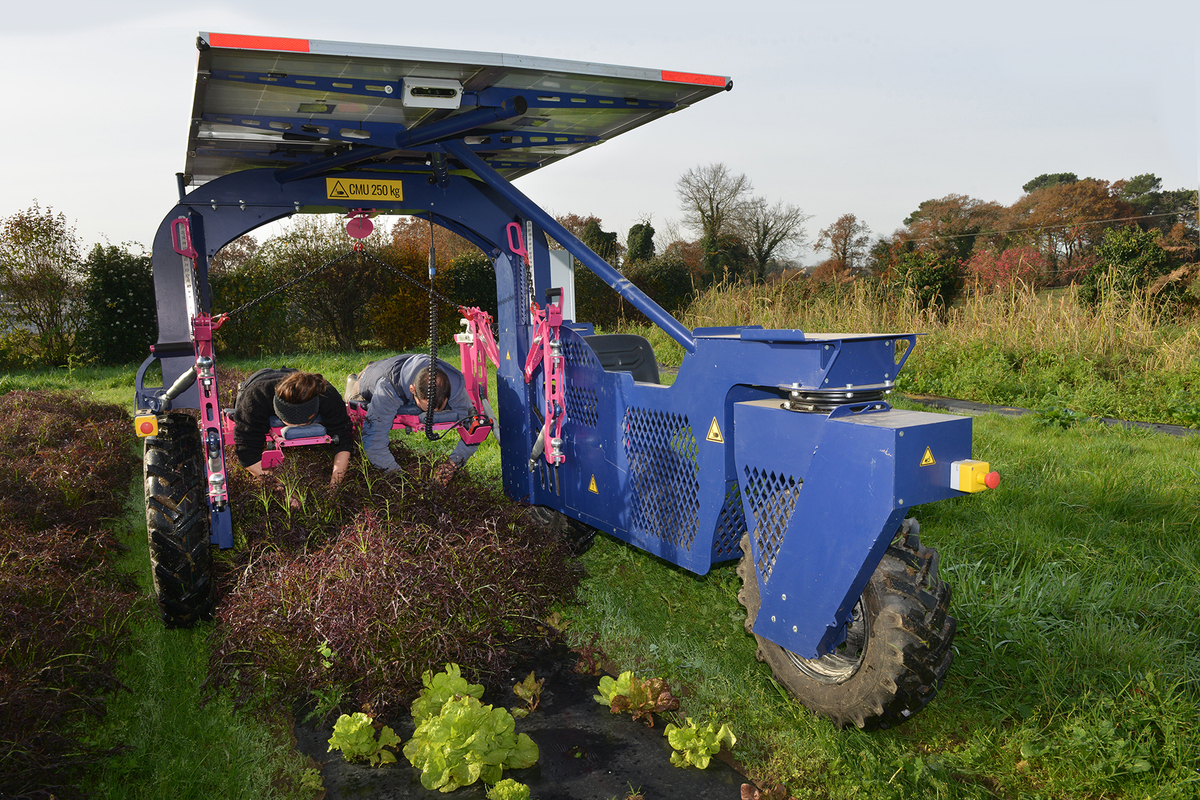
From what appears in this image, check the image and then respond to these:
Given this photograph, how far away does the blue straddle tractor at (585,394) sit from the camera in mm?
2297

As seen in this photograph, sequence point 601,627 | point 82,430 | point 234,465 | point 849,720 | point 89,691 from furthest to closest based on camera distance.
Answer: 1. point 82,430
2. point 234,465
3. point 601,627
4. point 89,691
5. point 849,720

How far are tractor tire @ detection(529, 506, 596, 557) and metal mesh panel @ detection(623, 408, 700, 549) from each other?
3.65 feet

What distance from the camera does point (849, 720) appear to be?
2.47m

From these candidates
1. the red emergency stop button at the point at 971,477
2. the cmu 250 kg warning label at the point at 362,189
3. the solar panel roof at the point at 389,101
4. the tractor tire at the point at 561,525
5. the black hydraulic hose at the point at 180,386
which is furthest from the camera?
the tractor tire at the point at 561,525

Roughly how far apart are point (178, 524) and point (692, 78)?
3.04 m

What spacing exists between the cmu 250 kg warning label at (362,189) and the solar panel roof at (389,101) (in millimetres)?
141

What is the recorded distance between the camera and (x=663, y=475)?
10.3 ft

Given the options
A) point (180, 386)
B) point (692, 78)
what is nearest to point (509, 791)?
point (180, 386)

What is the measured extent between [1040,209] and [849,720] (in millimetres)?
40052

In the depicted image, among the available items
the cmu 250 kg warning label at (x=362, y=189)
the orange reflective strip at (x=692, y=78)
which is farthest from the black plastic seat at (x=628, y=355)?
the orange reflective strip at (x=692, y=78)

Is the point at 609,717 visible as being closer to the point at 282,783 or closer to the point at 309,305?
the point at 282,783

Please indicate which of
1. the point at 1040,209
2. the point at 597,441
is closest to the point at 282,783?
the point at 597,441

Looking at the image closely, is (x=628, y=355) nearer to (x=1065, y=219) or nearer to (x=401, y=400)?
(x=401, y=400)

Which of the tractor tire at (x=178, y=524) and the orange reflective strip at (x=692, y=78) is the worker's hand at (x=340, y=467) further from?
the orange reflective strip at (x=692, y=78)
